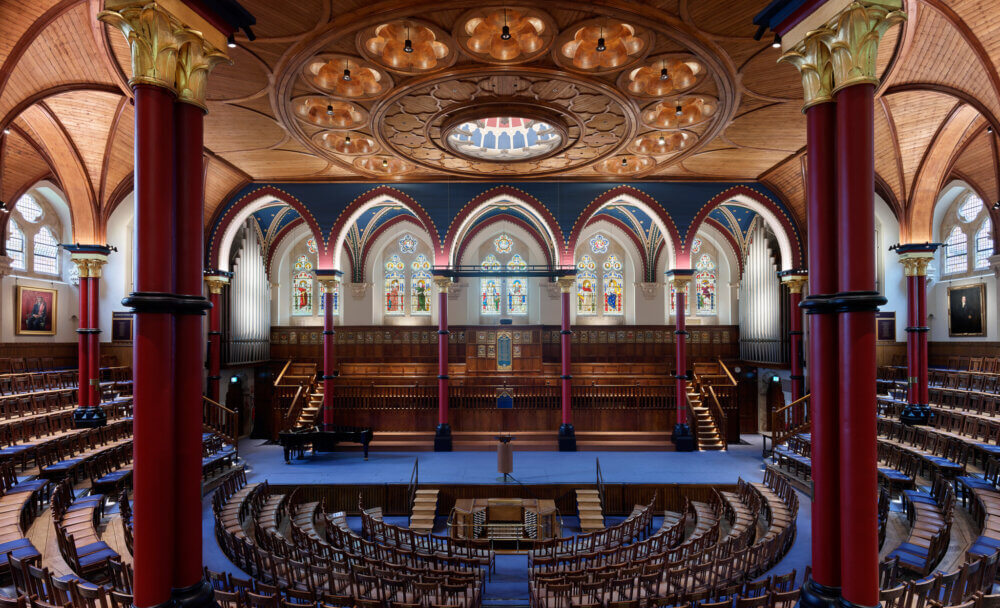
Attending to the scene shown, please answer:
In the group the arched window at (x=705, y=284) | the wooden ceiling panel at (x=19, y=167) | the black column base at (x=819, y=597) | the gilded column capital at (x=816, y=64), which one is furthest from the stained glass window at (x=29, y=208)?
the arched window at (x=705, y=284)

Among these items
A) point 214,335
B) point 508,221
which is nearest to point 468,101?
point 508,221

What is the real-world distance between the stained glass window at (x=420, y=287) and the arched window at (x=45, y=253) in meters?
12.6

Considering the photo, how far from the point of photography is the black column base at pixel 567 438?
56.9 feet

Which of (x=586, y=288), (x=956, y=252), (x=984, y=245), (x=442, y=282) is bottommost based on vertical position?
(x=442, y=282)

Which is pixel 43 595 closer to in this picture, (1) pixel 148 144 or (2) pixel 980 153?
(1) pixel 148 144

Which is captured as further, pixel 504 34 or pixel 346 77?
pixel 346 77

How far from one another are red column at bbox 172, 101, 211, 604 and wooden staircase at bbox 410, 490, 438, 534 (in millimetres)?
7456

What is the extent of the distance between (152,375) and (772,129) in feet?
45.5

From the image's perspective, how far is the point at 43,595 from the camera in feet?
19.5

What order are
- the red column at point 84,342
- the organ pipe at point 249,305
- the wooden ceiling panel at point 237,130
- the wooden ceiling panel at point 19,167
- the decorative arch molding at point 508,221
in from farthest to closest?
the decorative arch molding at point 508,221 → the organ pipe at point 249,305 → the wooden ceiling panel at point 19,167 → the red column at point 84,342 → the wooden ceiling panel at point 237,130

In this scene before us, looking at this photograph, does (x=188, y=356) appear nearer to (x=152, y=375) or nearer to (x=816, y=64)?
(x=152, y=375)

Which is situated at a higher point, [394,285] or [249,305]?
[394,285]

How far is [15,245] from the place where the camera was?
1606cm

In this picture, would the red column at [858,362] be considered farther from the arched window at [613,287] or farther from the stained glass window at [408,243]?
the stained glass window at [408,243]
